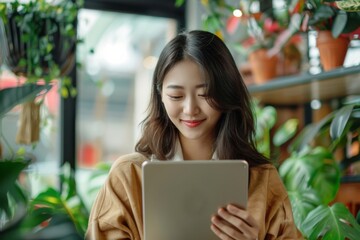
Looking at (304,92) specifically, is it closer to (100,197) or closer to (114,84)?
(114,84)

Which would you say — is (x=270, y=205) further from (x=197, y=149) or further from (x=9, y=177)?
(x=9, y=177)

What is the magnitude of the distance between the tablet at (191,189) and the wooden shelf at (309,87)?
87cm

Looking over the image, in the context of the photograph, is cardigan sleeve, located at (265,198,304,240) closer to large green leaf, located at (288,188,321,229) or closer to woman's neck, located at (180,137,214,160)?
woman's neck, located at (180,137,214,160)

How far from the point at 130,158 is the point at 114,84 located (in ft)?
5.24

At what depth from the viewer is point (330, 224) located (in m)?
1.80

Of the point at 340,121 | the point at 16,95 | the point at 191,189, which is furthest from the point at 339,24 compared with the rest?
the point at 16,95

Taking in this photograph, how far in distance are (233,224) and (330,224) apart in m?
0.60

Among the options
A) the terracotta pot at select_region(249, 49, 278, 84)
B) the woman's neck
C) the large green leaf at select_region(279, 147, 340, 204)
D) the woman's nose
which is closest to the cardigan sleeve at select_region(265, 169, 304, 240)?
the woman's neck

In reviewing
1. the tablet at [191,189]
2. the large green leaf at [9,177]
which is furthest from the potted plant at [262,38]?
the large green leaf at [9,177]

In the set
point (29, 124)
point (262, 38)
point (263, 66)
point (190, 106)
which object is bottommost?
point (29, 124)

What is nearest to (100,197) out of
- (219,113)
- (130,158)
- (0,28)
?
(130,158)

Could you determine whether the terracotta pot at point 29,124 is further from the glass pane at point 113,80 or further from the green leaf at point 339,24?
the green leaf at point 339,24

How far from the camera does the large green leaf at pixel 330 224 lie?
1.78 m

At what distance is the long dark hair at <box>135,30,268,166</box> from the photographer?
1488 mm
